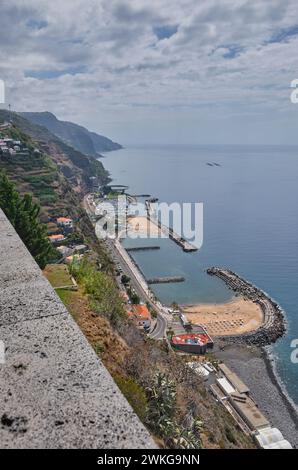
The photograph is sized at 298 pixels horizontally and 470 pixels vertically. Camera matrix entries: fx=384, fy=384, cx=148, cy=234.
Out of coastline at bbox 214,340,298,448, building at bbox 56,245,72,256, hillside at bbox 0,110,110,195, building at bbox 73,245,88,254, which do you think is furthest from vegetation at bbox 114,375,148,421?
hillside at bbox 0,110,110,195

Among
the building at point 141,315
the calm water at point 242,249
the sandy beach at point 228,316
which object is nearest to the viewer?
the building at point 141,315

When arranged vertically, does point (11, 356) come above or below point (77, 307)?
above

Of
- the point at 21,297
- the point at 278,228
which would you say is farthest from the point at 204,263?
the point at 21,297

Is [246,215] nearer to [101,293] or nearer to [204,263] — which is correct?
[204,263]

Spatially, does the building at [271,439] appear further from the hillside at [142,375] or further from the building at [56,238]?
the building at [56,238]

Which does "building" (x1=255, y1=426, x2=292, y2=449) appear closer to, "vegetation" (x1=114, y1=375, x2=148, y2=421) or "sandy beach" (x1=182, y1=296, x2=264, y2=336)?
"sandy beach" (x1=182, y1=296, x2=264, y2=336)

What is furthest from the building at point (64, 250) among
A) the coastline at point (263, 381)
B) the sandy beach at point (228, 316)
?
the coastline at point (263, 381)
